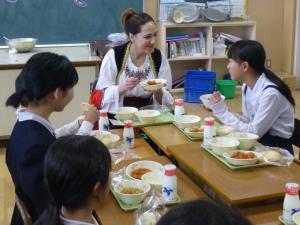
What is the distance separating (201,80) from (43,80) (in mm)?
3496

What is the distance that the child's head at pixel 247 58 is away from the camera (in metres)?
2.62

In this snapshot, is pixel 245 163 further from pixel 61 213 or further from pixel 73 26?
pixel 73 26

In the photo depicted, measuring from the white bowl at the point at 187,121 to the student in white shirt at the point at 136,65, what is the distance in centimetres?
40

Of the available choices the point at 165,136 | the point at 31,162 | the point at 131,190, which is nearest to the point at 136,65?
the point at 165,136

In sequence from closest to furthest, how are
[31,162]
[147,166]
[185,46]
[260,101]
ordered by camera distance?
[31,162]
[147,166]
[260,101]
[185,46]

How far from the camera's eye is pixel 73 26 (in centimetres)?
485

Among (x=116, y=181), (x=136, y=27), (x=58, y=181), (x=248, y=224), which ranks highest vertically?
(x=136, y=27)

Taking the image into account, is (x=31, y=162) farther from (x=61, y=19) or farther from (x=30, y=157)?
(x=61, y=19)

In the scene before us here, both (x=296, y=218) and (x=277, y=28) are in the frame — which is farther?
(x=277, y=28)

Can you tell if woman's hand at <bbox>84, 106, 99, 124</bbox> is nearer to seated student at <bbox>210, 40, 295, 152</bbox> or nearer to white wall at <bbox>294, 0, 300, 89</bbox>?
seated student at <bbox>210, 40, 295, 152</bbox>

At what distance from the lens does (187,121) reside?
2637mm

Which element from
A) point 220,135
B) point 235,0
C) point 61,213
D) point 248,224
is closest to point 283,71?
point 235,0

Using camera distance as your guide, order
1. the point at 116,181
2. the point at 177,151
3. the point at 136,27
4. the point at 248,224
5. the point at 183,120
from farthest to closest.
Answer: the point at 136,27
the point at 183,120
the point at 177,151
the point at 116,181
the point at 248,224

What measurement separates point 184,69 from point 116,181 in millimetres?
4040
